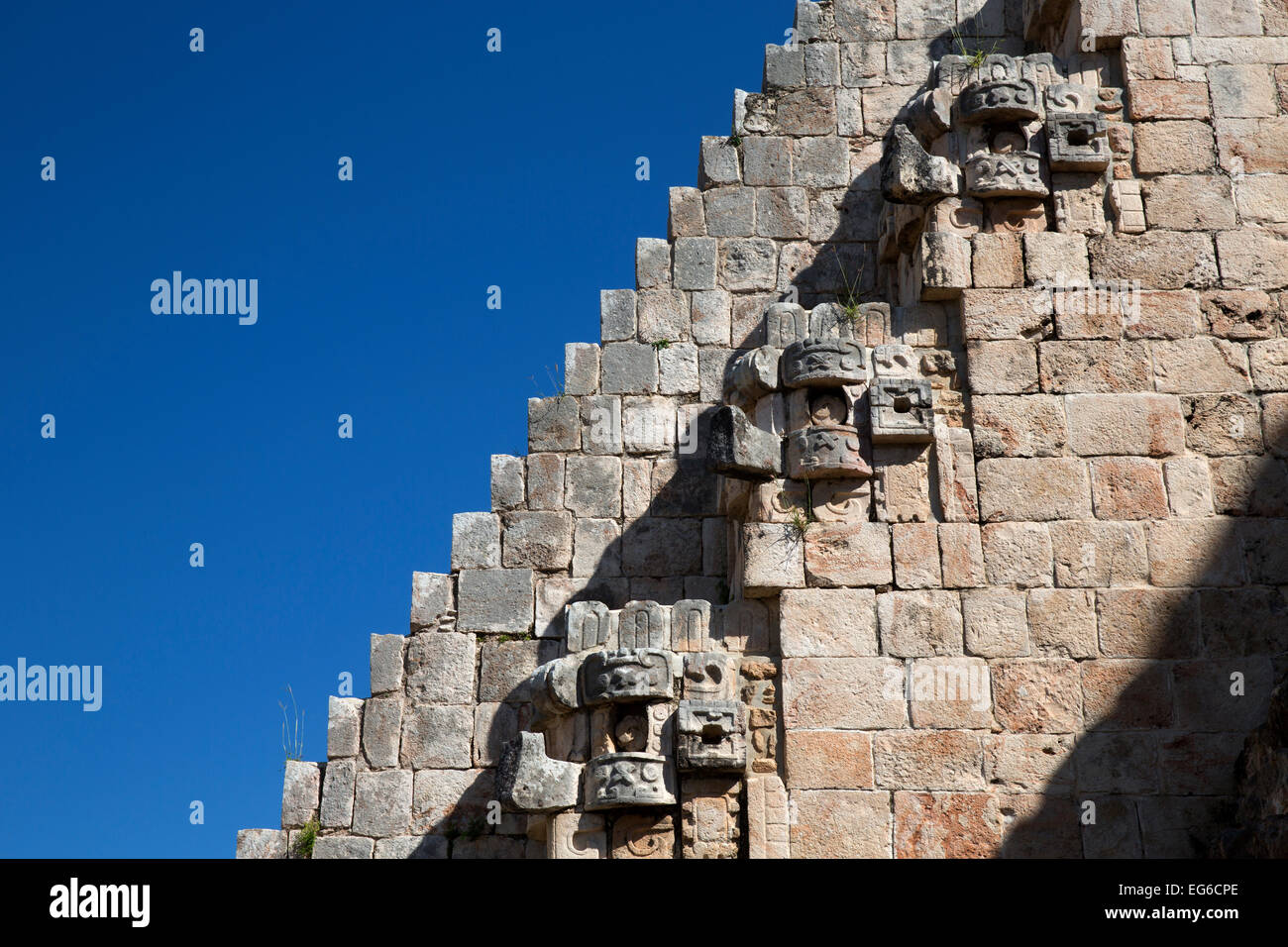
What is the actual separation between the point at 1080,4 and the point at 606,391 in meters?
4.55

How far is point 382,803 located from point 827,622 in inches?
141

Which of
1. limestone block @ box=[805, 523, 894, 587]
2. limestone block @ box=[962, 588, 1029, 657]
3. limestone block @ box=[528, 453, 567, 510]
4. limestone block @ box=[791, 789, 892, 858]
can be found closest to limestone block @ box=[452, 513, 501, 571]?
limestone block @ box=[528, 453, 567, 510]

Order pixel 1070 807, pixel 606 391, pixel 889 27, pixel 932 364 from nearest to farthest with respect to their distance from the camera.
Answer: pixel 1070 807
pixel 932 364
pixel 606 391
pixel 889 27

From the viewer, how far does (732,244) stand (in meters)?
13.3

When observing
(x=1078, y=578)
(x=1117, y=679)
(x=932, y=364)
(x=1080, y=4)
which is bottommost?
(x=1117, y=679)

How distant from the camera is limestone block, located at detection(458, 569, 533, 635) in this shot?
12023 mm

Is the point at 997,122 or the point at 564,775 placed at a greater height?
the point at 997,122

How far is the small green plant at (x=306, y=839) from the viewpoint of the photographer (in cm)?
1145

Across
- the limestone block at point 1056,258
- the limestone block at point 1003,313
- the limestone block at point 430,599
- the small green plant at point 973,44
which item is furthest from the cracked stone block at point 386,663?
the small green plant at point 973,44

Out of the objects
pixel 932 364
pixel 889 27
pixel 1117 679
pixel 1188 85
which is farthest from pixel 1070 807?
pixel 889 27

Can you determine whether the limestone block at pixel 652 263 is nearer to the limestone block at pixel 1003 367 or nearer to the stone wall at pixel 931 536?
the stone wall at pixel 931 536

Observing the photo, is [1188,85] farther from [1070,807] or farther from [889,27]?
[1070,807]

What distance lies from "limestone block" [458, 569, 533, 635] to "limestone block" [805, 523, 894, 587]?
2624mm

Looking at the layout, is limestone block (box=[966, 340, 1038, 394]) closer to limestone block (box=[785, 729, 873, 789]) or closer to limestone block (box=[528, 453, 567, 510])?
limestone block (box=[785, 729, 873, 789])
